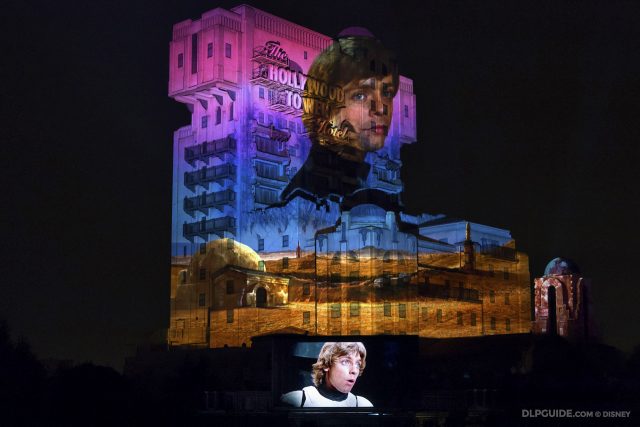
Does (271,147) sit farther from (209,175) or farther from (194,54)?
(194,54)

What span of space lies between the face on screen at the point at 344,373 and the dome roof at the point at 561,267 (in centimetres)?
4373

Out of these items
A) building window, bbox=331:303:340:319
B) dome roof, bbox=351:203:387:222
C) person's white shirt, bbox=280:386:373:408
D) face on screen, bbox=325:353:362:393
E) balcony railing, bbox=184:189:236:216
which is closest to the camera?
person's white shirt, bbox=280:386:373:408

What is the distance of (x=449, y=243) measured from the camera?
10612 centimetres

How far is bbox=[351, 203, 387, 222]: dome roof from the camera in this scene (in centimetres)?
9294

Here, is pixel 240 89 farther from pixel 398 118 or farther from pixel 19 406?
pixel 19 406

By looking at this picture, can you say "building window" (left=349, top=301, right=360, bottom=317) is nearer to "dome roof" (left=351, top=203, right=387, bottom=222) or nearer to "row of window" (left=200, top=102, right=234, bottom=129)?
"dome roof" (left=351, top=203, right=387, bottom=222)

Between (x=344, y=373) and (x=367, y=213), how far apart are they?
30.2 metres

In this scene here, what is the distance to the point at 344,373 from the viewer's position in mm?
64500

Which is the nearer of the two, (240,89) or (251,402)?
(251,402)

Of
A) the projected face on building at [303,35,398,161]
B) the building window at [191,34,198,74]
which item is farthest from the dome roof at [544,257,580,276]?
the building window at [191,34,198,74]

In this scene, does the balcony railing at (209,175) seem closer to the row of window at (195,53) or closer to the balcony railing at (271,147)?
the balcony railing at (271,147)

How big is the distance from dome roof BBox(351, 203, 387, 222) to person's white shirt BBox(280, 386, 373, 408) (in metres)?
30.0

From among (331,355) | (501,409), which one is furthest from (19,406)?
(501,409)

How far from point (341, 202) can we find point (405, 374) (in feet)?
125
